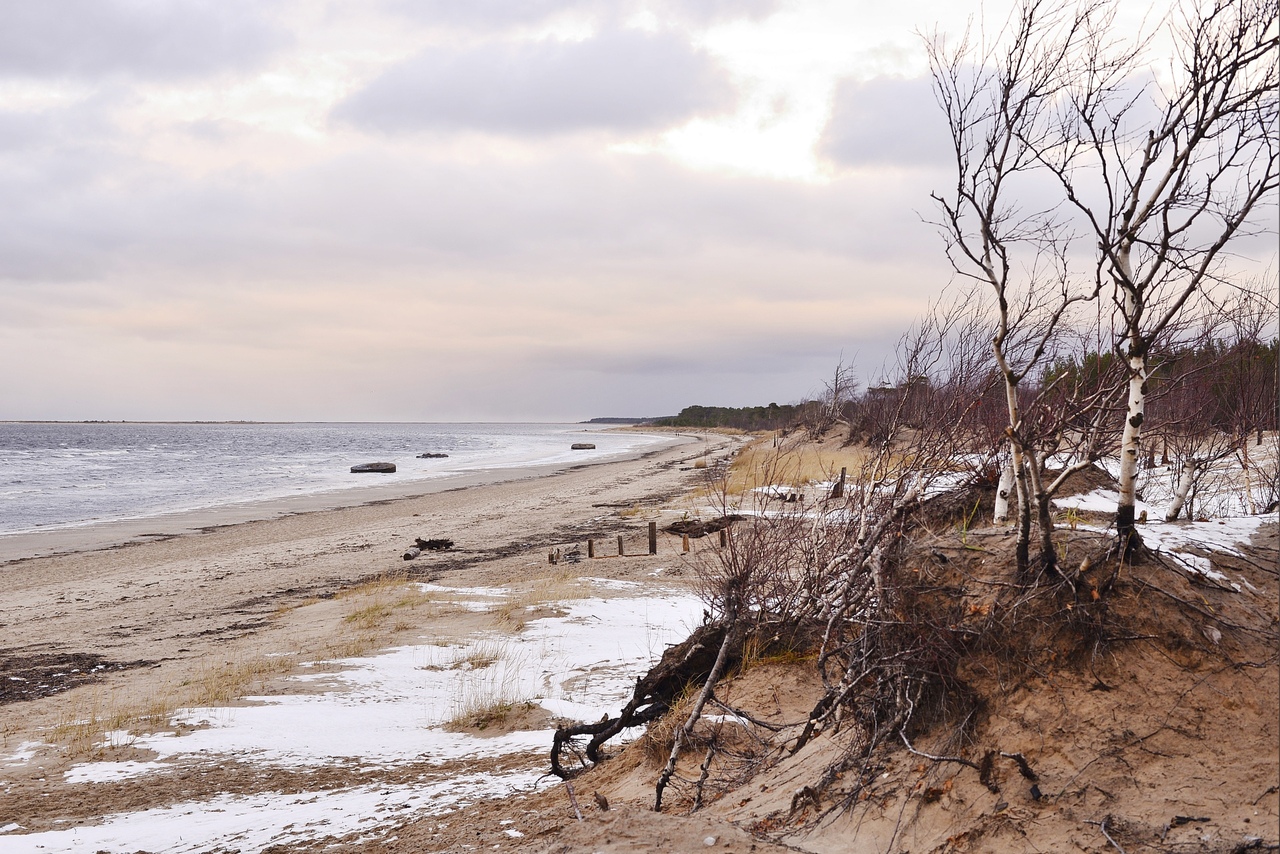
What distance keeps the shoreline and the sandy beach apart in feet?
0.72

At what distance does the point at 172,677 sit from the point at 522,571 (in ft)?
24.8

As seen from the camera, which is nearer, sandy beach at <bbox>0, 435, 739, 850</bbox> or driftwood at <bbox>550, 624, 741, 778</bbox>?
driftwood at <bbox>550, 624, 741, 778</bbox>

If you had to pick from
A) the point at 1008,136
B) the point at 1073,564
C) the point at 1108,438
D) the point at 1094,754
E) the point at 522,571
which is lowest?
the point at 522,571

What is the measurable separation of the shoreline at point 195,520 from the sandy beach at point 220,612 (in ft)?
0.72

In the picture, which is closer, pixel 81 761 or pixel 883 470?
pixel 81 761

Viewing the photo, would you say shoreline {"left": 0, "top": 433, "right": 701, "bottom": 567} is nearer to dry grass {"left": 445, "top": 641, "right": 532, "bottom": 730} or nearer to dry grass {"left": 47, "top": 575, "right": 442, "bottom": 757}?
dry grass {"left": 47, "top": 575, "right": 442, "bottom": 757}

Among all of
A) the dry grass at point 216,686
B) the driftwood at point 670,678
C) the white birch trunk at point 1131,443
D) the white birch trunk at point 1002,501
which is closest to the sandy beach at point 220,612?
the dry grass at point 216,686

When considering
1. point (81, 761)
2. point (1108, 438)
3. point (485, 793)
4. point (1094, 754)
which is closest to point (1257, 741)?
point (1094, 754)

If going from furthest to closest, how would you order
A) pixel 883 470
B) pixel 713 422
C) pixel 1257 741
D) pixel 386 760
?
pixel 713 422 → pixel 883 470 → pixel 386 760 → pixel 1257 741

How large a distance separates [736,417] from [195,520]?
106 metres

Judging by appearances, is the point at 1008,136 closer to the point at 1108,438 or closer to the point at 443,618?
the point at 1108,438

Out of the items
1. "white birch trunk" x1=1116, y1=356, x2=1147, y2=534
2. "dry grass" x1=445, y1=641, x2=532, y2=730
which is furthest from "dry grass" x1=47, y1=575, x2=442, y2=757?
"white birch trunk" x1=1116, y1=356, x2=1147, y2=534

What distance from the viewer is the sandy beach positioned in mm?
6652

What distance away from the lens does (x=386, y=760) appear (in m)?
6.98
